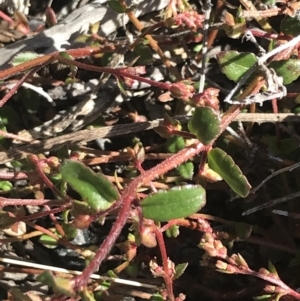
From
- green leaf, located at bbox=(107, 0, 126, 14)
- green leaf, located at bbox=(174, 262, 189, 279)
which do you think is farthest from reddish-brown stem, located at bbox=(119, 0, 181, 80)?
green leaf, located at bbox=(174, 262, 189, 279)

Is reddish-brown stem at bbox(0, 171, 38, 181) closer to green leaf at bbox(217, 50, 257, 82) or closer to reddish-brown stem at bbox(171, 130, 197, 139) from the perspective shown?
reddish-brown stem at bbox(171, 130, 197, 139)

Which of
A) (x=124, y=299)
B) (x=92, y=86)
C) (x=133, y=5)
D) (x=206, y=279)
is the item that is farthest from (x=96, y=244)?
(x=133, y=5)

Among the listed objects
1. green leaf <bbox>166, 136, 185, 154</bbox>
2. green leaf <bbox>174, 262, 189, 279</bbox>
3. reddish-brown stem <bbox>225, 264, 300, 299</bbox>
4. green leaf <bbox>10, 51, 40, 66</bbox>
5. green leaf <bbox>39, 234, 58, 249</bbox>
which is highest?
green leaf <bbox>10, 51, 40, 66</bbox>

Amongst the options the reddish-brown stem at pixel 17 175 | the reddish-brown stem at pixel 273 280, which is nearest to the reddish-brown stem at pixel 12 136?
the reddish-brown stem at pixel 17 175

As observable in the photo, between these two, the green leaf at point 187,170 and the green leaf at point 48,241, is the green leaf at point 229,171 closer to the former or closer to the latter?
the green leaf at point 187,170

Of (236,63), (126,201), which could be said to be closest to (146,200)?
(126,201)

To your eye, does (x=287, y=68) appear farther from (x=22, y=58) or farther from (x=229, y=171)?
(x=22, y=58)
